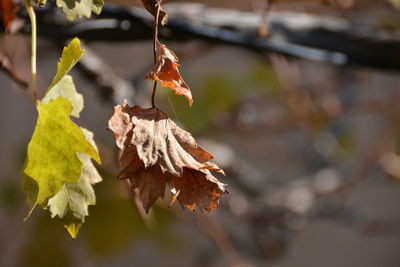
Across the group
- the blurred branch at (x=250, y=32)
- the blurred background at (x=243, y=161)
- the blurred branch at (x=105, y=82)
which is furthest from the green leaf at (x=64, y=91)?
the blurred background at (x=243, y=161)

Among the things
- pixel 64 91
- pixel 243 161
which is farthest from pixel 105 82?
pixel 243 161

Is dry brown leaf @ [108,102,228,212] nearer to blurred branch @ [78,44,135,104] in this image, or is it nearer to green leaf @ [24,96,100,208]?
green leaf @ [24,96,100,208]

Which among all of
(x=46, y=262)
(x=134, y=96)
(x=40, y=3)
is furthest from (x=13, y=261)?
(x=40, y=3)

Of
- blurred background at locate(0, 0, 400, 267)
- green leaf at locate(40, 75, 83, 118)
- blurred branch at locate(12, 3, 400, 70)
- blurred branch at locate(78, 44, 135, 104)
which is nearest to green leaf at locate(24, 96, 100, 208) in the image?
green leaf at locate(40, 75, 83, 118)

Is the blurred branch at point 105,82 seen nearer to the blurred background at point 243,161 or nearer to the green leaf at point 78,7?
the blurred background at point 243,161

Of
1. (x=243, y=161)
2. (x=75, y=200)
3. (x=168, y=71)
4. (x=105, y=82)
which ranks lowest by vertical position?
(x=243, y=161)

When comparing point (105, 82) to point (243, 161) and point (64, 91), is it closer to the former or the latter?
point (64, 91)
